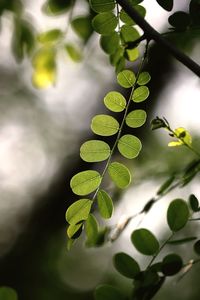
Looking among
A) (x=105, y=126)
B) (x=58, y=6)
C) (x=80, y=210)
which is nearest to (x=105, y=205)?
(x=80, y=210)

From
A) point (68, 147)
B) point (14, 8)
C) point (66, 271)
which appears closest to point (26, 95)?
point (68, 147)

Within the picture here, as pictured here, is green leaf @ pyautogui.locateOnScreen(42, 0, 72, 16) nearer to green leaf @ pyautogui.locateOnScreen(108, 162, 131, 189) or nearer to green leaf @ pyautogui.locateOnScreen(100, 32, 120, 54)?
green leaf @ pyautogui.locateOnScreen(100, 32, 120, 54)

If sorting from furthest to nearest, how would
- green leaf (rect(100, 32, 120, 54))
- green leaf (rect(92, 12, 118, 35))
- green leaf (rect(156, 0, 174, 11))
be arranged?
green leaf (rect(100, 32, 120, 54)) → green leaf (rect(92, 12, 118, 35)) → green leaf (rect(156, 0, 174, 11))

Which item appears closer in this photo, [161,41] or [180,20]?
[161,41]

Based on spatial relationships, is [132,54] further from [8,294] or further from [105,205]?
[8,294]

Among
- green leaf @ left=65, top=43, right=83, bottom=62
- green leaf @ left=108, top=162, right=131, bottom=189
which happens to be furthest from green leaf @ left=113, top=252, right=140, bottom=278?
green leaf @ left=65, top=43, right=83, bottom=62

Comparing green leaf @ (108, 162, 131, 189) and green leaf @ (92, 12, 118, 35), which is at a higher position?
green leaf @ (92, 12, 118, 35)

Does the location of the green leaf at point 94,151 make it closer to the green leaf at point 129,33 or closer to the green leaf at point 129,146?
the green leaf at point 129,146
